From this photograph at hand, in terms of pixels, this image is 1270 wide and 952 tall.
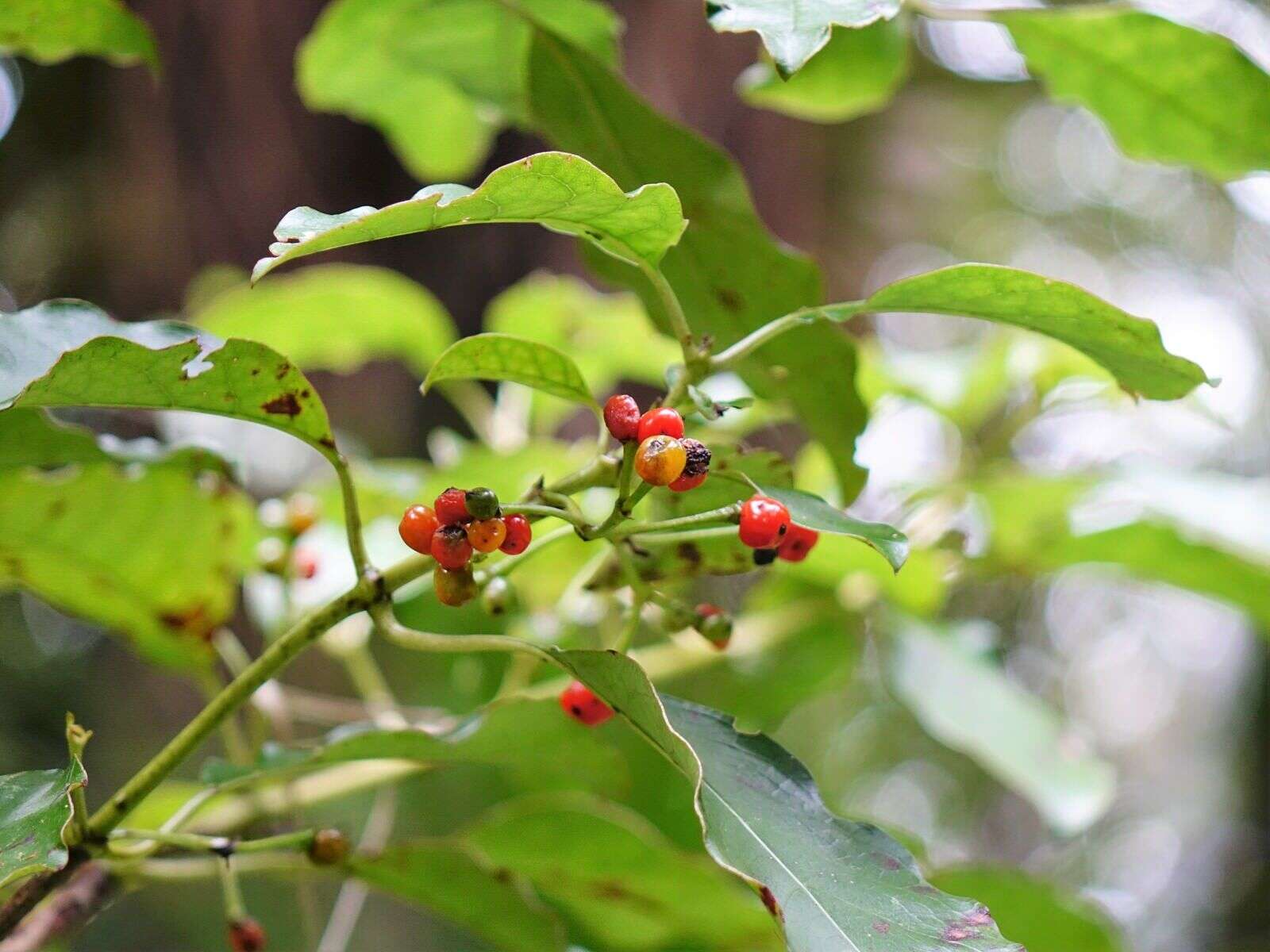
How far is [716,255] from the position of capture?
2.41ft

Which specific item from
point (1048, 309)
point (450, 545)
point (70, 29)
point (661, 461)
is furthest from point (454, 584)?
point (70, 29)

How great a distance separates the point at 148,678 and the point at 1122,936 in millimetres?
2121

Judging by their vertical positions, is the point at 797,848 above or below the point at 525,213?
below

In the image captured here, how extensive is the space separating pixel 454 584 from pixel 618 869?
1.53 feet

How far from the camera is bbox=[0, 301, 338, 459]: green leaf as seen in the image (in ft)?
1.66

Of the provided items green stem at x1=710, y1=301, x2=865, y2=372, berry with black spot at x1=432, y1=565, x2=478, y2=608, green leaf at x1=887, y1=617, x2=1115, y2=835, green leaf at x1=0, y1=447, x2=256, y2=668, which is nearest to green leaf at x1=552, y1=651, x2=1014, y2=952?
berry with black spot at x1=432, y1=565, x2=478, y2=608

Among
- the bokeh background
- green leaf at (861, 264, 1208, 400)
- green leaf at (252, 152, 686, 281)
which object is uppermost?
green leaf at (252, 152, 686, 281)

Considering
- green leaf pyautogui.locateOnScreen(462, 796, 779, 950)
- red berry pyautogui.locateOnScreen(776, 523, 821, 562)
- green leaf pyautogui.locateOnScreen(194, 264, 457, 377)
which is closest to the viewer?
red berry pyautogui.locateOnScreen(776, 523, 821, 562)

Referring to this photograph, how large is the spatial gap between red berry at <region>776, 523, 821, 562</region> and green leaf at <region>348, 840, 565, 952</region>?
1.18ft

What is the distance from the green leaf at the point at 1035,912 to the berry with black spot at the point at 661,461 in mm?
620

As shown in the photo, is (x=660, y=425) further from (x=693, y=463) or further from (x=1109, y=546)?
(x=1109, y=546)

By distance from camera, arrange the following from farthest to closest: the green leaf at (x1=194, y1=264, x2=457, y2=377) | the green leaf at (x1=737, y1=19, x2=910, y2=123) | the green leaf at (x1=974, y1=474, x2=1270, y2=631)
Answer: the green leaf at (x1=194, y1=264, x2=457, y2=377), the green leaf at (x1=974, y1=474, x2=1270, y2=631), the green leaf at (x1=737, y1=19, x2=910, y2=123)

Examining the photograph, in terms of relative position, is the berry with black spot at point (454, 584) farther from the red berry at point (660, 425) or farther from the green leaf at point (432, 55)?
the green leaf at point (432, 55)

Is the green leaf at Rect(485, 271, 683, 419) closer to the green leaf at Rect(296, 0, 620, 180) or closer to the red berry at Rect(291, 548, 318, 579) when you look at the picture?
the green leaf at Rect(296, 0, 620, 180)
